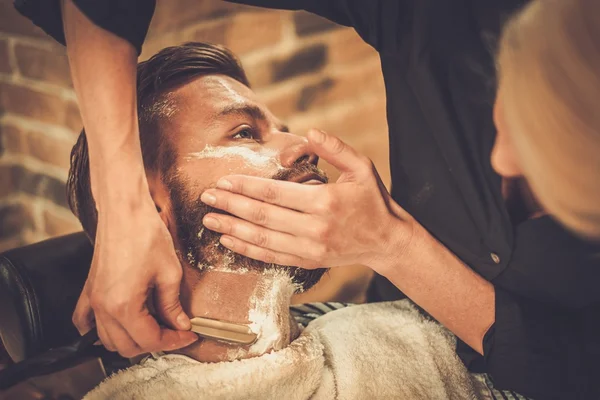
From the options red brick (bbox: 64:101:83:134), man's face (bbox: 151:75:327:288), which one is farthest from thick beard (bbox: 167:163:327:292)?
red brick (bbox: 64:101:83:134)

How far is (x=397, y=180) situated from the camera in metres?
1.22

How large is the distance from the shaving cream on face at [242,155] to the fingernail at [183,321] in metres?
0.29

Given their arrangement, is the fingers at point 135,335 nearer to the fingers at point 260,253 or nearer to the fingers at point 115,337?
the fingers at point 115,337

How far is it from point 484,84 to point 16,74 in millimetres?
859

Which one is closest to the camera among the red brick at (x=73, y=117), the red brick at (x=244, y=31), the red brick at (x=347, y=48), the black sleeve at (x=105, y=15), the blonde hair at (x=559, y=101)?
the blonde hair at (x=559, y=101)

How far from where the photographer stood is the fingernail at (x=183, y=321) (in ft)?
3.07

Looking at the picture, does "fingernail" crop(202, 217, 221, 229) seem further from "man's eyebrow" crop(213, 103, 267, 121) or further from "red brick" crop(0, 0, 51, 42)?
"red brick" crop(0, 0, 51, 42)

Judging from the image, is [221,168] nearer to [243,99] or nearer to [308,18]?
[243,99]

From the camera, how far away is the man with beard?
980 mm

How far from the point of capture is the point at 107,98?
81 cm

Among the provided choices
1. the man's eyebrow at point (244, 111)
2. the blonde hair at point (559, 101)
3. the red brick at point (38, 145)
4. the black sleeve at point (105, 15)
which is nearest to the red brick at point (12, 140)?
the red brick at point (38, 145)

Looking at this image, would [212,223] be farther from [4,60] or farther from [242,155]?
[4,60]

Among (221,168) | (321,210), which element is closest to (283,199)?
(321,210)

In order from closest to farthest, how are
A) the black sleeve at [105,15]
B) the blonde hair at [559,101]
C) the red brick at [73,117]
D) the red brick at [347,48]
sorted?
the blonde hair at [559,101], the black sleeve at [105,15], the red brick at [73,117], the red brick at [347,48]
